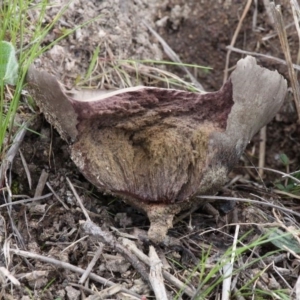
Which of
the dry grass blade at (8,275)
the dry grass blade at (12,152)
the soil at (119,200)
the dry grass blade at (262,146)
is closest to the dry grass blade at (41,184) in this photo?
the soil at (119,200)

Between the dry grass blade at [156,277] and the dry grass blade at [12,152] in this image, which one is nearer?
the dry grass blade at [156,277]

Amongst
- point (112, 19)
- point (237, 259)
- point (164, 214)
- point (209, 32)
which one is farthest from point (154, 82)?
point (237, 259)

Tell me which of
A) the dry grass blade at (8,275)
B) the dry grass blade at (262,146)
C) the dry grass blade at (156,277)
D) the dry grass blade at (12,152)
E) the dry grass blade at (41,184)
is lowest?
the dry grass blade at (262,146)

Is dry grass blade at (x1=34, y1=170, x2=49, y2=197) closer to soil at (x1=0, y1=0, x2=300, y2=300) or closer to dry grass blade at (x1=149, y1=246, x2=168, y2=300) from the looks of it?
soil at (x1=0, y1=0, x2=300, y2=300)

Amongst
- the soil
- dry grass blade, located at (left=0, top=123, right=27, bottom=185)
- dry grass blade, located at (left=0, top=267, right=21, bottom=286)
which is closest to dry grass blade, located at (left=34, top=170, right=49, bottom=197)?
the soil

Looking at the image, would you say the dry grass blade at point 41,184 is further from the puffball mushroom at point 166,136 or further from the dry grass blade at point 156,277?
the dry grass blade at point 156,277

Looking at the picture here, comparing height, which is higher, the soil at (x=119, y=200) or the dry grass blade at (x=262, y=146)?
the soil at (x=119, y=200)
